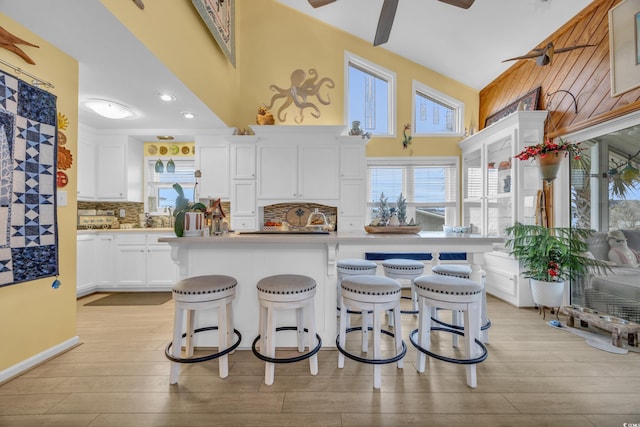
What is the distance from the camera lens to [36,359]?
77.9 inches

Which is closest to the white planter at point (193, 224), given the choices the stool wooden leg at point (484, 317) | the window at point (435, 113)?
the stool wooden leg at point (484, 317)

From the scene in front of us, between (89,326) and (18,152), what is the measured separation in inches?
71.2

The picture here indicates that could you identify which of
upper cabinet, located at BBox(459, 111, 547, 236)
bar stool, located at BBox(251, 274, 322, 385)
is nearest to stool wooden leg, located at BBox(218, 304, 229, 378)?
bar stool, located at BBox(251, 274, 322, 385)

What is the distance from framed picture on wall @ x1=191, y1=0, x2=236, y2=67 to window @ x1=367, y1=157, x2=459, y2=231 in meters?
2.69

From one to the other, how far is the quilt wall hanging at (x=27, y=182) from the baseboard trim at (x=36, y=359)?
60 centimetres

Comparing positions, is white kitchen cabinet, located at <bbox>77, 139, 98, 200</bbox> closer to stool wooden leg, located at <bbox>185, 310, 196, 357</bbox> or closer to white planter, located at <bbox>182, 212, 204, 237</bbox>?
white planter, located at <bbox>182, 212, 204, 237</bbox>

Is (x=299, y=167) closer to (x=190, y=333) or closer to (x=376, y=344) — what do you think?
(x=190, y=333)

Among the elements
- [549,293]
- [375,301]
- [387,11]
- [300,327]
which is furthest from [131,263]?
[549,293]

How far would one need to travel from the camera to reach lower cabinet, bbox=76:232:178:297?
12.4 feet

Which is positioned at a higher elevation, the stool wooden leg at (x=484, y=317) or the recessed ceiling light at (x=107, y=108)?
the recessed ceiling light at (x=107, y=108)

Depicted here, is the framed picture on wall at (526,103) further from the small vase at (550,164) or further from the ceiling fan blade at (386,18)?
the ceiling fan blade at (386,18)

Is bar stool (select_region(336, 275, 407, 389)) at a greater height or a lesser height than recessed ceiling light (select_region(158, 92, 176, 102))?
lesser

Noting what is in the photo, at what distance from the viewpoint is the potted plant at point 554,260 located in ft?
9.07

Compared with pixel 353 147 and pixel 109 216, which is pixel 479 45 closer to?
pixel 353 147
